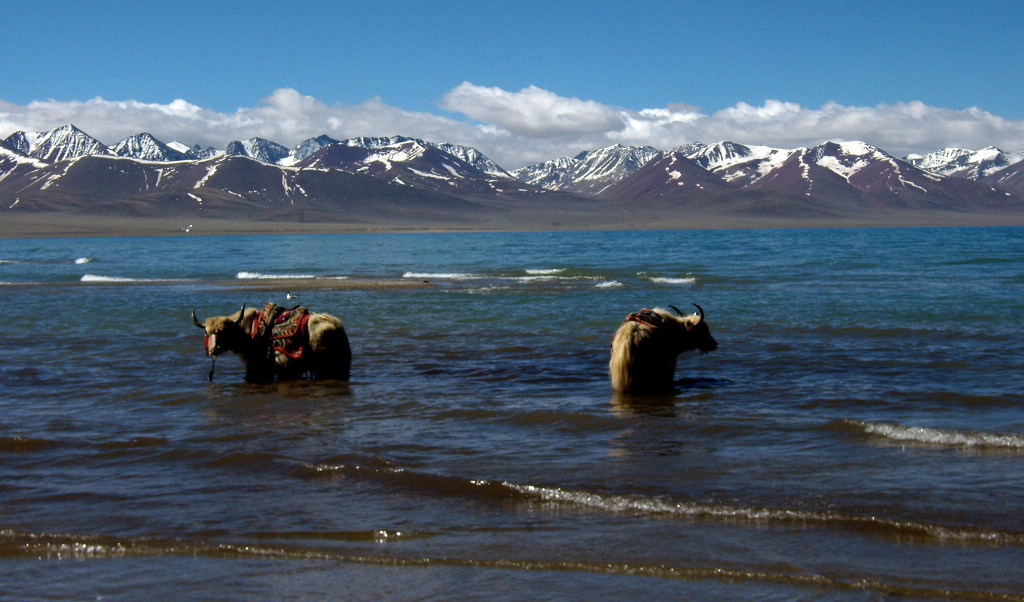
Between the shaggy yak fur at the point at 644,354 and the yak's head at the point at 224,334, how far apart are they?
3611 mm

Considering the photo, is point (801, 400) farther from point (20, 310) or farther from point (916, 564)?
point (20, 310)

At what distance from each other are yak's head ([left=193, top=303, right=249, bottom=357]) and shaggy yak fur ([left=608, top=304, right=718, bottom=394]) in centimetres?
361

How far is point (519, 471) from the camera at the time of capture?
19.6 feet

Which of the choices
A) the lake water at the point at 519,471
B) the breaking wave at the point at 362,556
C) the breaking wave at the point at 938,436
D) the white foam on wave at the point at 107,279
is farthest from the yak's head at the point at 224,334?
the white foam on wave at the point at 107,279

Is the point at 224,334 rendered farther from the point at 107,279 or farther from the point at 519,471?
the point at 107,279

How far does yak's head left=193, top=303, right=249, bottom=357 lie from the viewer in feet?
29.6

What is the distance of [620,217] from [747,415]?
184957 mm

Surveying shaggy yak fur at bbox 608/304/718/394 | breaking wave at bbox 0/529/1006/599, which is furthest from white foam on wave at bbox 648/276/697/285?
breaking wave at bbox 0/529/1006/599

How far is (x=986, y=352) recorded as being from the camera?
10836 millimetres

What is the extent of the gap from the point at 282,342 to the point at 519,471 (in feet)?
12.5

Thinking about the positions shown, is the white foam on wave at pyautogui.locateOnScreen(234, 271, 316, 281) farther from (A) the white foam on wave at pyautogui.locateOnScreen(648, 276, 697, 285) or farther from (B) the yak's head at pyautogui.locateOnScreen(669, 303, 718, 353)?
(B) the yak's head at pyautogui.locateOnScreen(669, 303, 718, 353)

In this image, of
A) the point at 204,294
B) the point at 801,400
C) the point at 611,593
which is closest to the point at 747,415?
the point at 801,400

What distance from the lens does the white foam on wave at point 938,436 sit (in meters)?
6.34

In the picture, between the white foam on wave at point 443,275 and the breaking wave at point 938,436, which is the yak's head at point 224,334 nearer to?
the breaking wave at point 938,436
